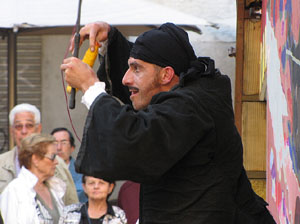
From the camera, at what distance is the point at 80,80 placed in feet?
9.83

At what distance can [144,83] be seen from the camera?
317cm

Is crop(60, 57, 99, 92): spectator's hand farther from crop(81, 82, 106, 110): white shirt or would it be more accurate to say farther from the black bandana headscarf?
the black bandana headscarf

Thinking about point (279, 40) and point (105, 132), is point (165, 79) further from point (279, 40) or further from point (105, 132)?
point (279, 40)

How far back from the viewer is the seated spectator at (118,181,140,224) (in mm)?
6895

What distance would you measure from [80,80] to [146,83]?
0.30 m

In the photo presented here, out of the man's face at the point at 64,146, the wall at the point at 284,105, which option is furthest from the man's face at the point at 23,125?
the wall at the point at 284,105

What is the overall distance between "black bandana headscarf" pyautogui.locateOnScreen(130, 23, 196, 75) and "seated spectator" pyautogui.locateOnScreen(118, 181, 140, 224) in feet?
12.3

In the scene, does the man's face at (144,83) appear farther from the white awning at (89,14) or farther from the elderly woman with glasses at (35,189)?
the white awning at (89,14)

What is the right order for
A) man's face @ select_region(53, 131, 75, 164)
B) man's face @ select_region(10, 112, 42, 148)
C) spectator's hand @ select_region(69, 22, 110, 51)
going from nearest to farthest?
spectator's hand @ select_region(69, 22, 110, 51)
man's face @ select_region(10, 112, 42, 148)
man's face @ select_region(53, 131, 75, 164)

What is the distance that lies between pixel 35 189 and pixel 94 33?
10.5ft

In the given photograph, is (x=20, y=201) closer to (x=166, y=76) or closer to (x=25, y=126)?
(x=25, y=126)

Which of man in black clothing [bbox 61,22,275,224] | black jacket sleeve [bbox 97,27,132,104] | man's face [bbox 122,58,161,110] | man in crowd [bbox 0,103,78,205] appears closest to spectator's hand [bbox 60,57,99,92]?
man in black clothing [bbox 61,22,275,224]

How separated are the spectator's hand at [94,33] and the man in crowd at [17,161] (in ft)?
A: 10.6

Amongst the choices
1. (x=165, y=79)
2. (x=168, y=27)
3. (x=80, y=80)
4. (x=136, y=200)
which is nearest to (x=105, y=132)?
(x=80, y=80)
